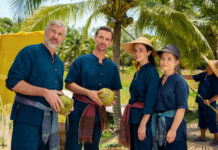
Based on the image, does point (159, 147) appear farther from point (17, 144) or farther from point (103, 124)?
point (17, 144)

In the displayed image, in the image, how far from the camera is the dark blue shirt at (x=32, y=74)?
83.9 inches

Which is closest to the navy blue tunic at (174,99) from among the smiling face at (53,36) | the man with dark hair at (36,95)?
the man with dark hair at (36,95)

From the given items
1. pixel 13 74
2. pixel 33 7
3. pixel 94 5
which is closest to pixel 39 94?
pixel 13 74

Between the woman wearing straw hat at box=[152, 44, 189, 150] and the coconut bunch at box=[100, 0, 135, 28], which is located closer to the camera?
the woman wearing straw hat at box=[152, 44, 189, 150]

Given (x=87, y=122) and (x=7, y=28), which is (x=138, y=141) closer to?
(x=87, y=122)

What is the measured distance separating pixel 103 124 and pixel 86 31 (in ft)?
16.8

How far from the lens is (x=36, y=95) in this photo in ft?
7.00

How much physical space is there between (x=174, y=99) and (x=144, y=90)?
361 millimetres

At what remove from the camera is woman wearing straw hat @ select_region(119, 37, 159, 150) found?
2527 millimetres

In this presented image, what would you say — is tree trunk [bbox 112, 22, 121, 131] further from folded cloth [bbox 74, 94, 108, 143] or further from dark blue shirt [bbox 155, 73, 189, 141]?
dark blue shirt [bbox 155, 73, 189, 141]

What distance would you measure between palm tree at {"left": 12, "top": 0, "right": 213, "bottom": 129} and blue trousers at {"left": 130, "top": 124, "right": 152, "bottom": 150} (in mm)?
4175

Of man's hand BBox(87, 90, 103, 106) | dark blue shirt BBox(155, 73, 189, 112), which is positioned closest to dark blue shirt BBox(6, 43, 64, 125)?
man's hand BBox(87, 90, 103, 106)

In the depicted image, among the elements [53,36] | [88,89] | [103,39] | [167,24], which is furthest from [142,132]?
[167,24]

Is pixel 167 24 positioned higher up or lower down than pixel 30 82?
higher up
